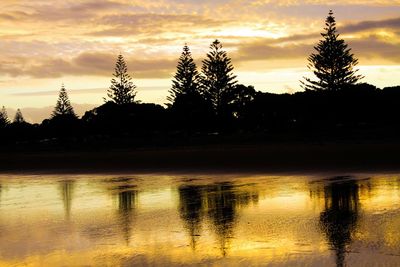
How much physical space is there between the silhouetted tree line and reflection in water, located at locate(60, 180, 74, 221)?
2605 centimetres

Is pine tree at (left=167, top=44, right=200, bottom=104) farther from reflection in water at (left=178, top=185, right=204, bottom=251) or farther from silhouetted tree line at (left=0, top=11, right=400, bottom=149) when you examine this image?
reflection in water at (left=178, top=185, right=204, bottom=251)

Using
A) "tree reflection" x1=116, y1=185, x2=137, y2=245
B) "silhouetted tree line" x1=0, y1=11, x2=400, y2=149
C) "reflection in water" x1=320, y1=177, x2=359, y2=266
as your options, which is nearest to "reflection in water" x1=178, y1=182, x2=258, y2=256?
"tree reflection" x1=116, y1=185, x2=137, y2=245

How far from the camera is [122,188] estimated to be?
55.5 feet

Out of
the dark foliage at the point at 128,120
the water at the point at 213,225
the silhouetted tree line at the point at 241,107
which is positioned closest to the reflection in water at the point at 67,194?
the water at the point at 213,225

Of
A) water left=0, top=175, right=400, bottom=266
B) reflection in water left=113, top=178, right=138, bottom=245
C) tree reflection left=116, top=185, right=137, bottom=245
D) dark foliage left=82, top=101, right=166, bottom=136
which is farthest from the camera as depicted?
dark foliage left=82, top=101, right=166, bottom=136

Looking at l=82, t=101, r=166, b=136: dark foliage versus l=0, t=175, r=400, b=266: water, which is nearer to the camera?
l=0, t=175, r=400, b=266: water

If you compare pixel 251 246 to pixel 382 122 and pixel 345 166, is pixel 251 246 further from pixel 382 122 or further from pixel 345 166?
pixel 382 122

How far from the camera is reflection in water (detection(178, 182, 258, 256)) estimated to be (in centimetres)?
877

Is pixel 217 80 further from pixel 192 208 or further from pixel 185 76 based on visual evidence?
pixel 192 208

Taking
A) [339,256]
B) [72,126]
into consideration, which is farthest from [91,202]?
[72,126]

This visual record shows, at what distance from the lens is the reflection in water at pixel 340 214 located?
24.2 ft

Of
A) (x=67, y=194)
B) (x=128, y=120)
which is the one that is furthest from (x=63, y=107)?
(x=67, y=194)

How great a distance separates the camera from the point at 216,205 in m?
12.0

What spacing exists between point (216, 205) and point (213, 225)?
2612 mm
